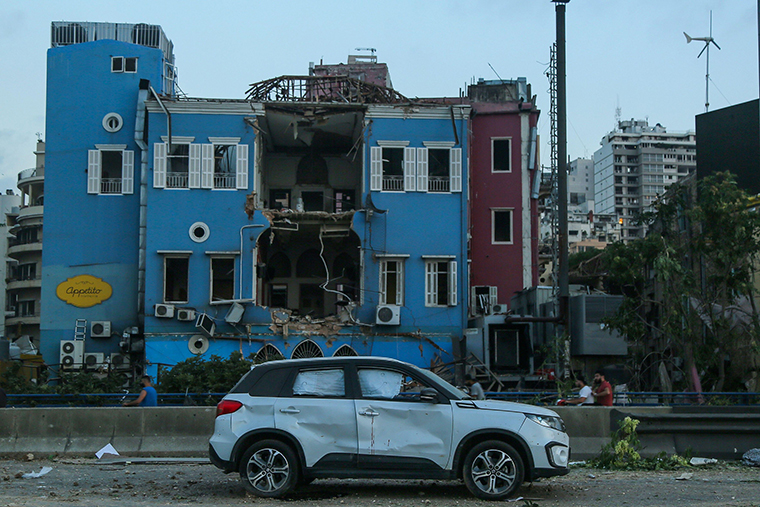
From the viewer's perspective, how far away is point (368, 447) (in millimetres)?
10016

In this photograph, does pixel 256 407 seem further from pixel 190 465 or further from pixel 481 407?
pixel 190 465

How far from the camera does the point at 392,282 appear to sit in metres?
32.5

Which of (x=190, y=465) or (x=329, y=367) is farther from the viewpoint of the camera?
(x=190, y=465)

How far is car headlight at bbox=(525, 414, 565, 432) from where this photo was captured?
9.97m

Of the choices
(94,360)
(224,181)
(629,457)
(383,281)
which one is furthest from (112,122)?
(629,457)

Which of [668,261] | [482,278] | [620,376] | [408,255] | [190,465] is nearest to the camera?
[190,465]

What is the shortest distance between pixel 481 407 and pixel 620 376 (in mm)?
19774

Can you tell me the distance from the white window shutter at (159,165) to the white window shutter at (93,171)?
3177 mm

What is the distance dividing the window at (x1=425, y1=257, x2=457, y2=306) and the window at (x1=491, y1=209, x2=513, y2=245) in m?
4.93

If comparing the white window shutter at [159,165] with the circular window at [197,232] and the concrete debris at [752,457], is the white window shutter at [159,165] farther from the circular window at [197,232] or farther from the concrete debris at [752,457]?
the concrete debris at [752,457]

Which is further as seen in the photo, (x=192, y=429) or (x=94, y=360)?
(x=94, y=360)

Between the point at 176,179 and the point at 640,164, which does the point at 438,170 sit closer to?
the point at 176,179

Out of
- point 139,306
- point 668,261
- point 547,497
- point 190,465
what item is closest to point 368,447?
point 547,497

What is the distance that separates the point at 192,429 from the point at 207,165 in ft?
62.6
